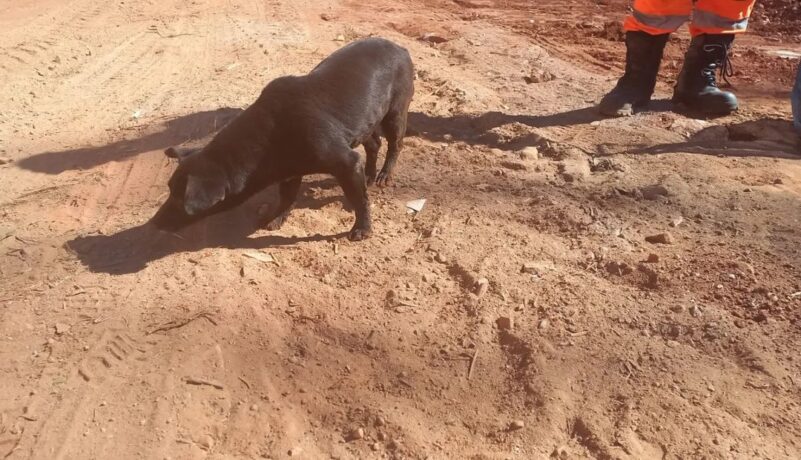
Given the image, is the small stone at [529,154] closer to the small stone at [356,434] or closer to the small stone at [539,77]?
the small stone at [539,77]

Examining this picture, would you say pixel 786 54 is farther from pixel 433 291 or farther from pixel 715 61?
pixel 433 291

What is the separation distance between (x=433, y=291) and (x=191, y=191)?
147cm

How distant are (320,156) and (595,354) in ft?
6.43

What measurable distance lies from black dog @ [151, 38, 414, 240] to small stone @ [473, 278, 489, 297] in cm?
87

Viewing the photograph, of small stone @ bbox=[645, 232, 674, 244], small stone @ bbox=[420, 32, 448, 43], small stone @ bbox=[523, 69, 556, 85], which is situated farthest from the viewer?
small stone @ bbox=[420, 32, 448, 43]

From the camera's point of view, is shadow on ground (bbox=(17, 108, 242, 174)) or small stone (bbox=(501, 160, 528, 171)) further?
shadow on ground (bbox=(17, 108, 242, 174))

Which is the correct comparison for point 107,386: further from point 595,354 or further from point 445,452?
point 595,354

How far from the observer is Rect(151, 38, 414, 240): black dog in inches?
163

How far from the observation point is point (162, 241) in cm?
435

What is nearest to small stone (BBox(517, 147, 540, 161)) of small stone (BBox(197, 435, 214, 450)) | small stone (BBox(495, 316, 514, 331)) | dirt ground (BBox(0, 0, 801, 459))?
dirt ground (BBox(0, 0, 801, 459))

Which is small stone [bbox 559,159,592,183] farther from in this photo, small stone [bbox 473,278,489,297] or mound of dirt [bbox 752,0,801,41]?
mound of dirt [bbox 752,0,801,41]

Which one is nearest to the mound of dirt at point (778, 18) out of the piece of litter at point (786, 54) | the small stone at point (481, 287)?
the piece of litter at point (786, 54)

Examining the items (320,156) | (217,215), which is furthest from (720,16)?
(217,215)

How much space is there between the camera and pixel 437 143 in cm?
558
